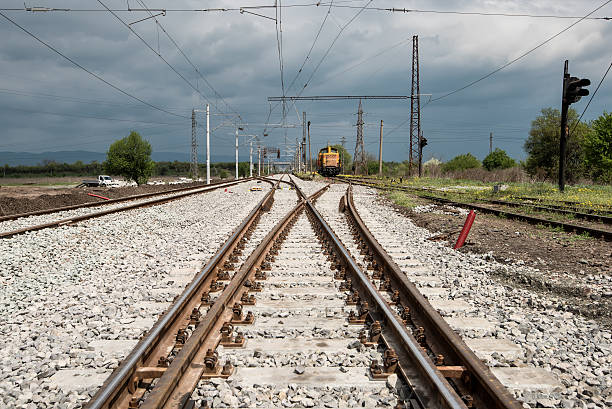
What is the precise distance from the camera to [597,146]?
2866 centimetres

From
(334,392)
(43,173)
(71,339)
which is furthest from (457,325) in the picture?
(43,173)

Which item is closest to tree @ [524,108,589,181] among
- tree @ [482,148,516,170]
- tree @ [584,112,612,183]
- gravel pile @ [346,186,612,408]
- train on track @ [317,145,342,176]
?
tree @ [584,112,612,183]

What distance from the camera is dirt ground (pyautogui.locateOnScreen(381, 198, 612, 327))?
4.91 metres

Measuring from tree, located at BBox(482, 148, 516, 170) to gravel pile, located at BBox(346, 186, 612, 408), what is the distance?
7687cm

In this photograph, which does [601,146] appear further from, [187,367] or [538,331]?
[187,367]

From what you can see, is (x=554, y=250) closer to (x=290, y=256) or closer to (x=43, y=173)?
(x=290, y=256)

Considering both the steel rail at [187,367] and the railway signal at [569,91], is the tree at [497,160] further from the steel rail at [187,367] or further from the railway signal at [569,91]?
the steel rail at [187,367]

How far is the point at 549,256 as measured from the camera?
23.3 feet

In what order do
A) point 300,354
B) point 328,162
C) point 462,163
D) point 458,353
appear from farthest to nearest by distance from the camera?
point 462,163 → point 328,162 → point 300,354 → point 458,353

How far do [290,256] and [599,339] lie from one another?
4.13m

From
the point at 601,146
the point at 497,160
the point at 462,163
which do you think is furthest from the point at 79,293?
the point at 497,160

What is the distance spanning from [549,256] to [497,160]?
78883mm

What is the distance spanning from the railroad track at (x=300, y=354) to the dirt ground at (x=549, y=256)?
183 cm

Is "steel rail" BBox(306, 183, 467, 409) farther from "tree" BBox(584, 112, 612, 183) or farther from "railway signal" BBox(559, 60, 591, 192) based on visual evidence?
"tree" BBox(584, 112, 612, 183)
